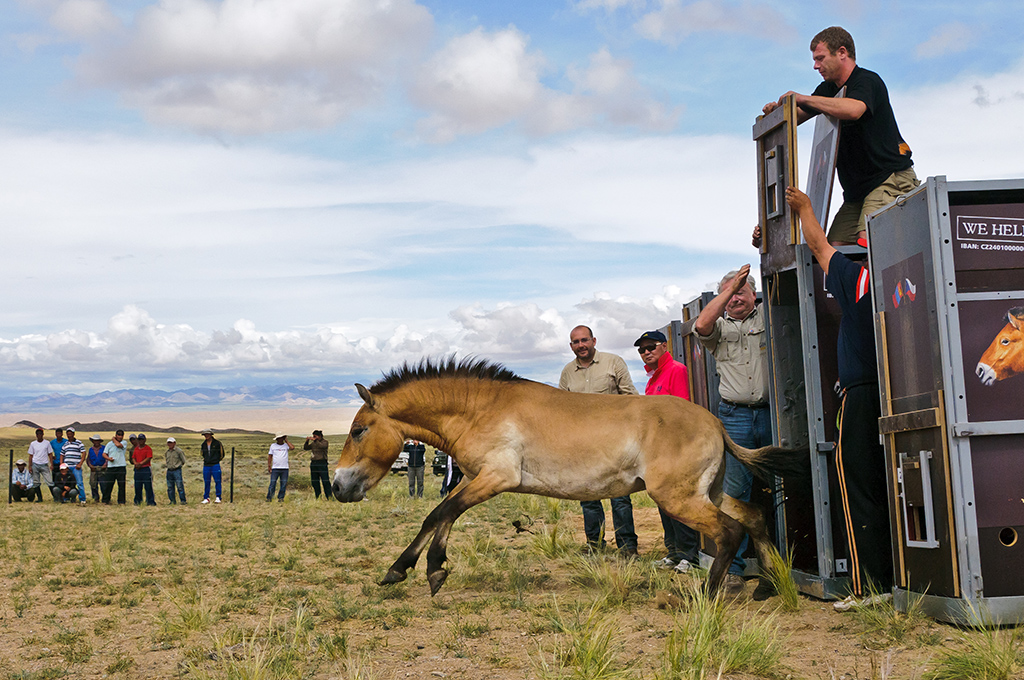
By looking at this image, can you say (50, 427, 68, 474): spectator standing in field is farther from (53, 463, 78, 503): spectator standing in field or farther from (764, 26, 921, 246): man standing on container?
(764, 26, 921, 246): man standing on container

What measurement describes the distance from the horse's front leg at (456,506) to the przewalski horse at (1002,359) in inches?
135

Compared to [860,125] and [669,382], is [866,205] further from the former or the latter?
[669,382]

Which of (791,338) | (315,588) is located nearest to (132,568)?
(315,588)

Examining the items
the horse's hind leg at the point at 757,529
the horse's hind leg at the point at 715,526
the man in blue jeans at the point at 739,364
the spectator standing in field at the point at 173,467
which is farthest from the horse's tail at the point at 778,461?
the spectator standing in field at the point at 173,467

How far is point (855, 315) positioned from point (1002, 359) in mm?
1188

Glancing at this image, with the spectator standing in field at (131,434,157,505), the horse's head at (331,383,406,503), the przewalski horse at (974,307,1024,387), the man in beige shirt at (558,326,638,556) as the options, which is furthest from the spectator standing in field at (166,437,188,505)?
the przewalski horse at (974,307,1024,387)

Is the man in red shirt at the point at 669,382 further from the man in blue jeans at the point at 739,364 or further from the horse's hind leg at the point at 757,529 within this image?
the horse's hind leg at the point at 757,529

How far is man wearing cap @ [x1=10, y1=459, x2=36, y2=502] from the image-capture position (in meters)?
24.4

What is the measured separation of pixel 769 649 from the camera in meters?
5.11

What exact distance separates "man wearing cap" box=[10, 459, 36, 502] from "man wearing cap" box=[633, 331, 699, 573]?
20.5 m

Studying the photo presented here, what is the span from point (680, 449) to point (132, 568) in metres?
6.54

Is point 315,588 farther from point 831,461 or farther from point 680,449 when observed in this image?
point 831,461

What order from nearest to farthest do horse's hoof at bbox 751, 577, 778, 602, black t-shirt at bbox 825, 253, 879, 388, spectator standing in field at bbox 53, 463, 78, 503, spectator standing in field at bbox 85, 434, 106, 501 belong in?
black t-shirt at bbox 825, 253, 879, 388
horse's hoof at bbox 751, 577, 778, 602
spectator standing in field at bbox 53, 463, 78, 503
spectator standing in field at bbox 85, 434, 106, 501

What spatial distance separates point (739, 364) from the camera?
318 inches
